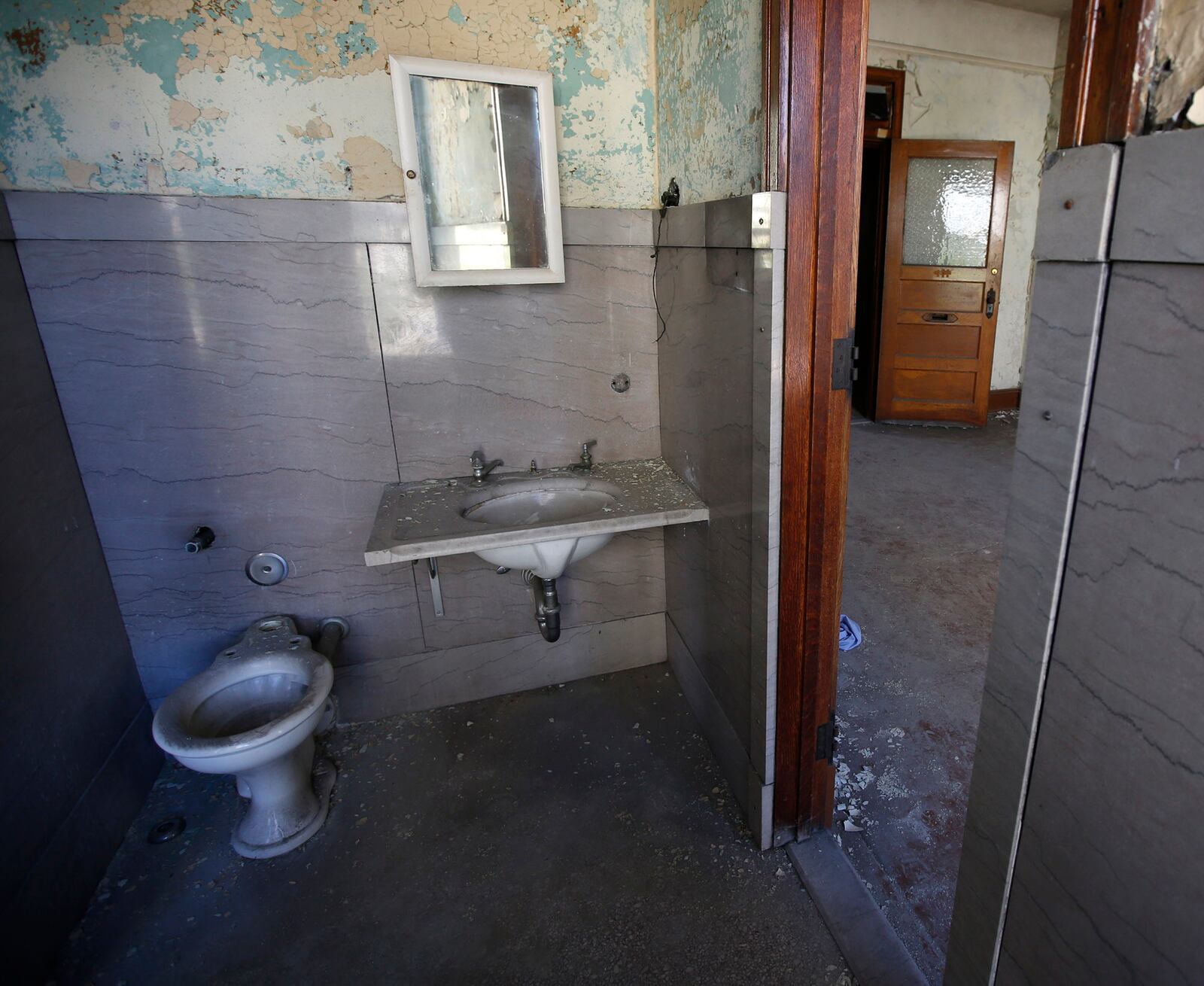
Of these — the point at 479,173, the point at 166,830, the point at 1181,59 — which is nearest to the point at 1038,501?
the point at 1181,59

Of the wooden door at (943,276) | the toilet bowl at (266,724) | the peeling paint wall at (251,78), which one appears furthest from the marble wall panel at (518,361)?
the wooden door at (943,276)

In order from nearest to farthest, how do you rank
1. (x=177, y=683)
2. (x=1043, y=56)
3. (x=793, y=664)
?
1. (x=793, y=664)
2. (x=177, y=683)
3. (x=1043, y=56)

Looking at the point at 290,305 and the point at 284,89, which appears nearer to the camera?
the point at 284,89

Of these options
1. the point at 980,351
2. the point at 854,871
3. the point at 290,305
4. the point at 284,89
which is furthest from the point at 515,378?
the point at 980,351

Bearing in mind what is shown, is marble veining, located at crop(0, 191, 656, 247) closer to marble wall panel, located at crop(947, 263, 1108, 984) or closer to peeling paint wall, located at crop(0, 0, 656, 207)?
peeling paint wall, located at crop(0, 0, 656, 207)

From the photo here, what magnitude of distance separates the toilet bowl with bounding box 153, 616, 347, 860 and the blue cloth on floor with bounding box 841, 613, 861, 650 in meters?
1.60

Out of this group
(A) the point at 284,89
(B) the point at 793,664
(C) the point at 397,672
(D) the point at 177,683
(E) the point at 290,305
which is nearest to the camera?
(B) the point at 793,664

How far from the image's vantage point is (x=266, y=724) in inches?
62.5

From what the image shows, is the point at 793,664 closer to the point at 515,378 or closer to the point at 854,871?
the point at 854,871

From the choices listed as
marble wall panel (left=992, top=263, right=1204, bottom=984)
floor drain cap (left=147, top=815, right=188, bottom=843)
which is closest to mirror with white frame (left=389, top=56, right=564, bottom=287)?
marble wall panel (left=992, top=263, right=1204, bottom=984)

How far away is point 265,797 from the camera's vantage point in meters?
1.68

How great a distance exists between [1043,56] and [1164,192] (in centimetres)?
550

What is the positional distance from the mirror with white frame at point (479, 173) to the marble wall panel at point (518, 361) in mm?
132

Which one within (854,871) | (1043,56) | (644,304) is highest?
(1043,56)
